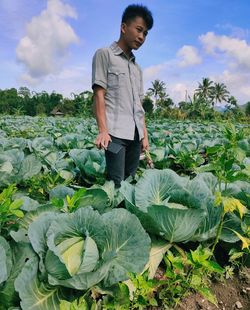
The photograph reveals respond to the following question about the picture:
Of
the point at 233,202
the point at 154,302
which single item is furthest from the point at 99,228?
Answer: the point at 233,202

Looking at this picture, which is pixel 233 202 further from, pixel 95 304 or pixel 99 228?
pixel 95 304

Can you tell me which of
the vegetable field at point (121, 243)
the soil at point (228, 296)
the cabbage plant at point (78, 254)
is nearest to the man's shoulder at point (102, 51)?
the vegetable field at point (121, 243)

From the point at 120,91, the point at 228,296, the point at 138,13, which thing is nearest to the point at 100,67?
the point at 120,91

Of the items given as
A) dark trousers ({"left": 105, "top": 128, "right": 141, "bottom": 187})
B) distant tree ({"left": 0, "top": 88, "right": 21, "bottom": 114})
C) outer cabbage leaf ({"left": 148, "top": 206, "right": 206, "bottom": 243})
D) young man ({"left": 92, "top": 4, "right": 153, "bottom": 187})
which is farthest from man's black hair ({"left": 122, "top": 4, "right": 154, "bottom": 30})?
distant tree ({"left": 0, "top": 88, "right": 21, "bottom": 114})

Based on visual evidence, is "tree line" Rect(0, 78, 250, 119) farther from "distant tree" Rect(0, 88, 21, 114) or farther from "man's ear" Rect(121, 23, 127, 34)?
"man's ear" Rect(121, 23, 127, 34)

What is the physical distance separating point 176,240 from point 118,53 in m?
1.50

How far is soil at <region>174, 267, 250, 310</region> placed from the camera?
1842 millimetres

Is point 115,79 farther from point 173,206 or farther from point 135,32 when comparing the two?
point 173,206

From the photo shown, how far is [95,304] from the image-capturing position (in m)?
1.57

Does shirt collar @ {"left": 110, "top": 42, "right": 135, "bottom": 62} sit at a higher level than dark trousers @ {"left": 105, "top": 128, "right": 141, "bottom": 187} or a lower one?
higher

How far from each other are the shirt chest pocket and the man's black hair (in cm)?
38

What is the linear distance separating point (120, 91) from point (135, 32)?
0.44m

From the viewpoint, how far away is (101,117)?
2.70 metres

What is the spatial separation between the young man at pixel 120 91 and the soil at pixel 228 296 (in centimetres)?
115
